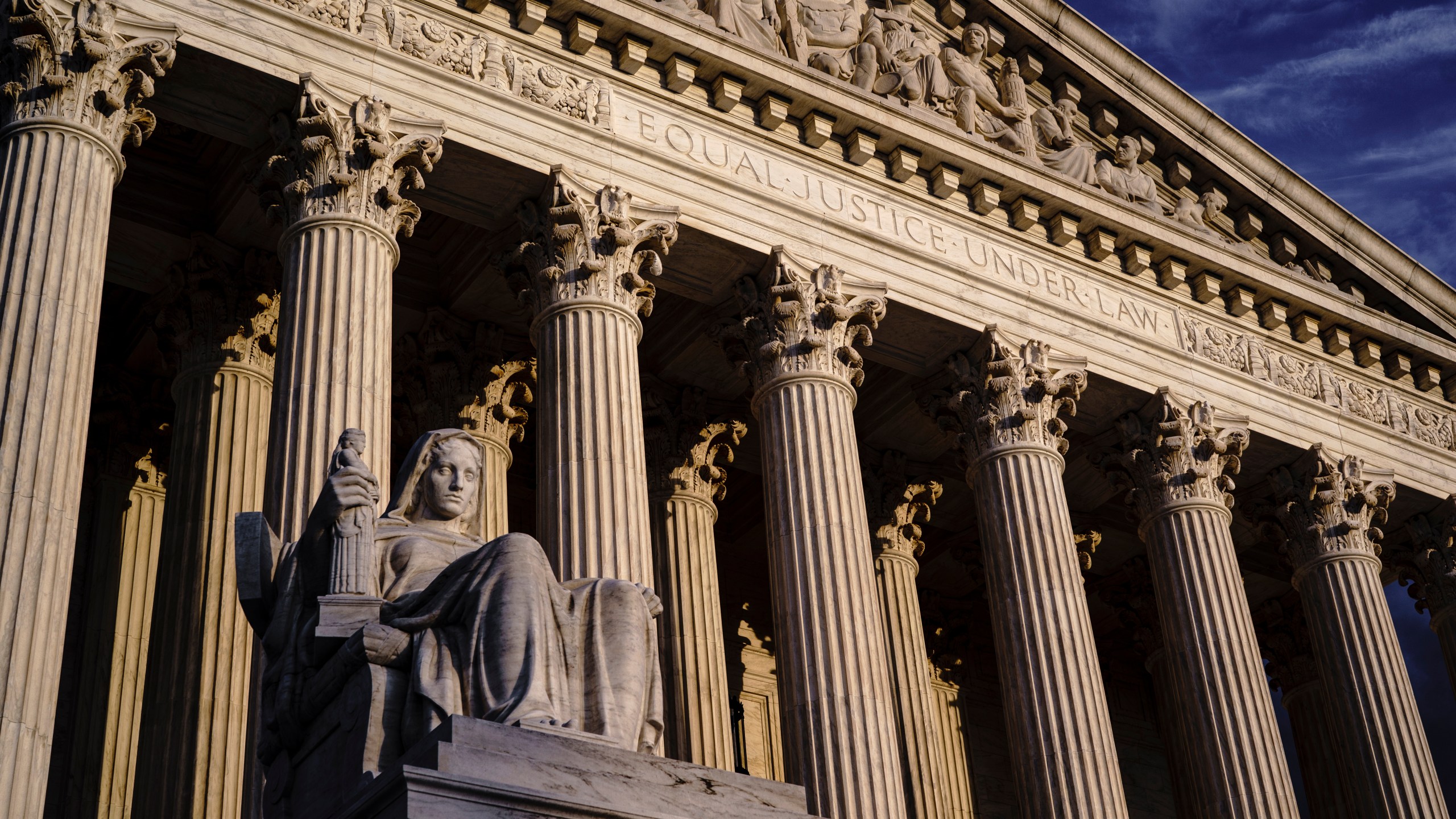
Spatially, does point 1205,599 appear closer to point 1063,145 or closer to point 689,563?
point 689,563

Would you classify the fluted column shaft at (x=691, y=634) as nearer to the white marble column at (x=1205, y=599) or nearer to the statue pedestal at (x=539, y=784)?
the white marble column at (x=1205, y=599)

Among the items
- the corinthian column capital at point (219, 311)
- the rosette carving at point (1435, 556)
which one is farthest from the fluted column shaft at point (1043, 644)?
the rosette carving at point (1435, 556)

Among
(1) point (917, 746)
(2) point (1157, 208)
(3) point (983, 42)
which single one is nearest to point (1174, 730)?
(1) point (917, 746)

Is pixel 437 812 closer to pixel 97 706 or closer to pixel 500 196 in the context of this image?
pixel 500 196

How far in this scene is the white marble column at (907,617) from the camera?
2352 centimetres

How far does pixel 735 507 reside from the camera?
27.7 metres

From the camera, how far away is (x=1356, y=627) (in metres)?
24.5

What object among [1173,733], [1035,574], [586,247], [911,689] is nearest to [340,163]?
[586,247]

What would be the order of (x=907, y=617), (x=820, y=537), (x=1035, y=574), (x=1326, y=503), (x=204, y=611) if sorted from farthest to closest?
(x=1326, y=503), (x=907, y=617), (x=1035, y=574), (x=820, y=537), (x=204, y=611)

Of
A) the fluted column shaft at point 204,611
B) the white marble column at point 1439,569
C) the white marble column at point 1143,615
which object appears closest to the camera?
the fluted column shaft at point 204,611

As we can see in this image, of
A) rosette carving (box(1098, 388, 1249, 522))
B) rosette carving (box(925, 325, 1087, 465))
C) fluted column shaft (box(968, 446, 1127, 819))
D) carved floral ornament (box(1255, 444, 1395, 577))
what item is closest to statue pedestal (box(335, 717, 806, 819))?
fluted column shaft (box(968, 446, 1127, 819))

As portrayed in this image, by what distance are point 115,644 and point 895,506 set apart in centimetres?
1177

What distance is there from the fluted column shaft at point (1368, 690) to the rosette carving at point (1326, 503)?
0.30m

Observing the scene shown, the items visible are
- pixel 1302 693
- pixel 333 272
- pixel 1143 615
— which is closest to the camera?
pixel 333 272
